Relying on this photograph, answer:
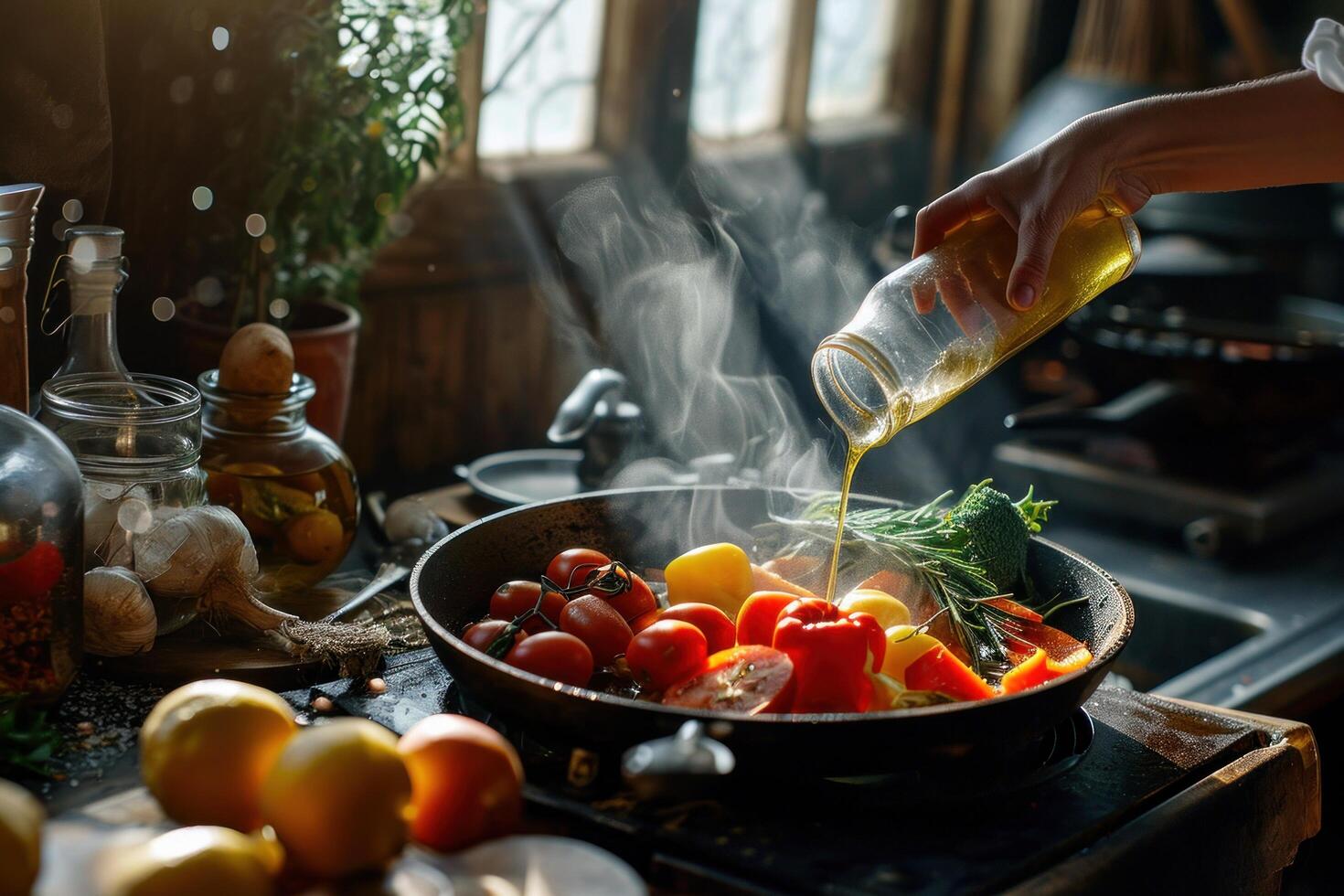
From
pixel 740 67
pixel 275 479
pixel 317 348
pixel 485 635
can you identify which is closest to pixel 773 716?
pixel 485 635

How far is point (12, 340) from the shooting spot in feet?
4.53

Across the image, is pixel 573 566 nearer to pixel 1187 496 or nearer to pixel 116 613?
pixel 116 613

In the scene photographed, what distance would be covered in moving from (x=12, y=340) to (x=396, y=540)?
522mm

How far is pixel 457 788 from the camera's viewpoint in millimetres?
943

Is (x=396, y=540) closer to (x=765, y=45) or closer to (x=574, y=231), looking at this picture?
(x=574, y=231)

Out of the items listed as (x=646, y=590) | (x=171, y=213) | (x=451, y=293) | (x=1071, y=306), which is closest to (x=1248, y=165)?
(x=1071, y=306)

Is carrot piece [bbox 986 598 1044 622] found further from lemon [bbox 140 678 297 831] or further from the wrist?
lemon [bbox 140 678 297 831]

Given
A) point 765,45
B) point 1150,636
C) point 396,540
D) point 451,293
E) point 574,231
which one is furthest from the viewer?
point 765,45

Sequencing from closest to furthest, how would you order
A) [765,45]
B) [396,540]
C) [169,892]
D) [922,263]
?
[169,892]
[922,263]
[396,540]
[765,45]

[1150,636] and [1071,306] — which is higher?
[1071,306]

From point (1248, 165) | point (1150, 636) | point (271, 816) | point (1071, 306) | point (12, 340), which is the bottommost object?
point (1150, 636)

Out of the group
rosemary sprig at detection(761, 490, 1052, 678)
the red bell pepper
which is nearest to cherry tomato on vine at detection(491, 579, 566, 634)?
the red bell pepper

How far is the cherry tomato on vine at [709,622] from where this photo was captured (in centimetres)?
126

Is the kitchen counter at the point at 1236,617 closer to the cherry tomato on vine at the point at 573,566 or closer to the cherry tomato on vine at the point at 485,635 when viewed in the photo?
the cherry tomato on vine at the point at 573,566
